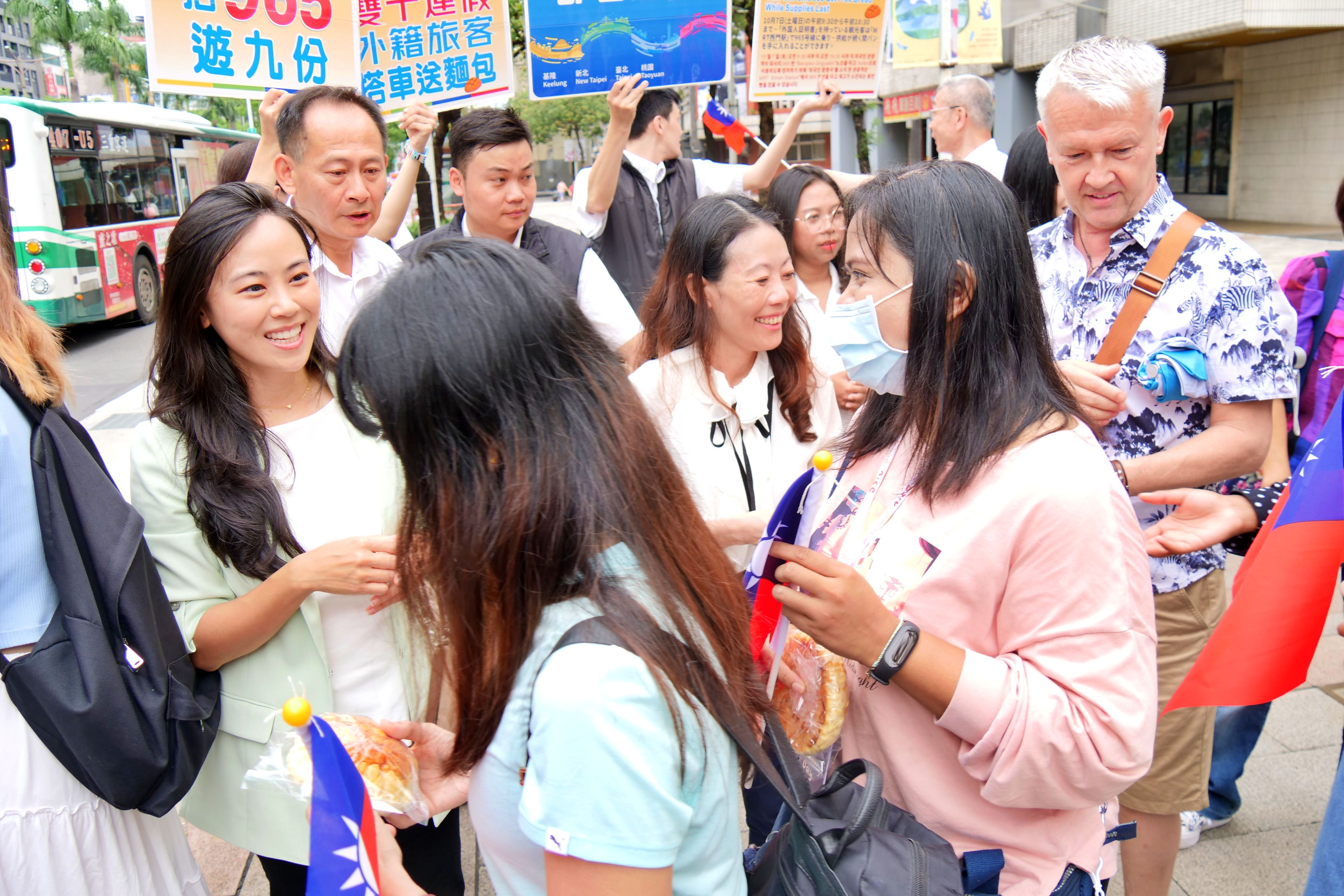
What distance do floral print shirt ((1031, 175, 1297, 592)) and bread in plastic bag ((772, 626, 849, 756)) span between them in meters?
0.88

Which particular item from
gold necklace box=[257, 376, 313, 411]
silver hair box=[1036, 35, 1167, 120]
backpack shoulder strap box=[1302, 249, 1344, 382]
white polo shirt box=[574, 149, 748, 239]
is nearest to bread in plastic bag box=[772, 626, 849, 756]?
gold necklace box=[257, 376, 313, 411]

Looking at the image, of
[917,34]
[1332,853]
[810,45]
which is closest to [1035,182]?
[810,45]

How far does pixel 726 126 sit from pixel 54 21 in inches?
1403

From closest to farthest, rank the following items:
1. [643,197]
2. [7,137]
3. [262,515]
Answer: [262,515] → [643,197] → [7,137]

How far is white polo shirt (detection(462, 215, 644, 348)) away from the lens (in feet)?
10.7

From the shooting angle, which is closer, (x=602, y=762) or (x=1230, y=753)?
(x=602, y=762)

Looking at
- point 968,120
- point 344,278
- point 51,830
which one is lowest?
point 51,830

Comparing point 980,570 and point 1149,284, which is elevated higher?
point 1149,284

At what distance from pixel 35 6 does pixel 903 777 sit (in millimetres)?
38786

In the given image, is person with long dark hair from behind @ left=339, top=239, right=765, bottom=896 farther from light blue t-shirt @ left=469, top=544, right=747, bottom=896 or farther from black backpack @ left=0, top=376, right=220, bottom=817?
black backpack @ left=0, top=376, right=220, bottom=817

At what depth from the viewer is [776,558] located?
4.61ft

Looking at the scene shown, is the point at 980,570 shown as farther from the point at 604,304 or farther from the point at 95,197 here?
the point at 95,197

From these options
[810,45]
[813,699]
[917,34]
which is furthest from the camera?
[917,34]

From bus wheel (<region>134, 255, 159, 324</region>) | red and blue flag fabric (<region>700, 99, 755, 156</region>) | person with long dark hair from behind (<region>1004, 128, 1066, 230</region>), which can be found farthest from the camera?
bus wheel (<region>134, 255, 159, 324</region>)
